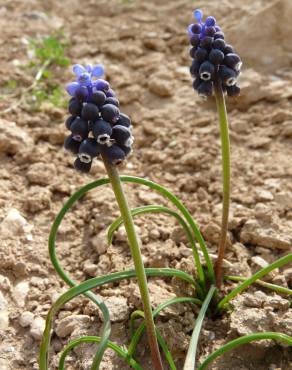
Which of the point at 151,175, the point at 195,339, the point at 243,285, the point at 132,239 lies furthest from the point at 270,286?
the point at 151,175

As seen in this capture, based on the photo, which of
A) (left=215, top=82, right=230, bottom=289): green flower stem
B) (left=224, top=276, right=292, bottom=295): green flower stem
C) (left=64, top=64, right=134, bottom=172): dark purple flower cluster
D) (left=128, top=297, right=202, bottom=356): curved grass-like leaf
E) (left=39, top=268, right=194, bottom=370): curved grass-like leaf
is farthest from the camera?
(left=224, top=276, right=292, bottom=295): green flower stem

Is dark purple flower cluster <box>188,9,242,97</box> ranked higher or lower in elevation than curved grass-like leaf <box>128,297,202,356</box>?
higher

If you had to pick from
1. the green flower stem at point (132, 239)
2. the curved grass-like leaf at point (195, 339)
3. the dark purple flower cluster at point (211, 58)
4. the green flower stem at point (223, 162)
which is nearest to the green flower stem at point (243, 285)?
the curved grass-like leaf at point (195, 339)

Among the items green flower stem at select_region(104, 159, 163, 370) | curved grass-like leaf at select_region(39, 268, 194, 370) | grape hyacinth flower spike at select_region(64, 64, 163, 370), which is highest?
grape hyacinth flower spike at select_region(64, 64, 163, 370)

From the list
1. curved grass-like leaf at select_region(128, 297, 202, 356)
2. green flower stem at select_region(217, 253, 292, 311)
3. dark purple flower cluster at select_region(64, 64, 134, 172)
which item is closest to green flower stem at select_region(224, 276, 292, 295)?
green flower stem at select_region(217, 253, 292, 311)

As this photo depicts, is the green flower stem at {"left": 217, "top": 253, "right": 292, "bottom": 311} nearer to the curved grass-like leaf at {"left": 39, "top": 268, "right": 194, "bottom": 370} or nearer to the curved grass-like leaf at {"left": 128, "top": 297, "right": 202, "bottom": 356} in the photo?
the curved grass-like leaf at {"left": 128, "top": 297, "right": 202, "bottom": 356}

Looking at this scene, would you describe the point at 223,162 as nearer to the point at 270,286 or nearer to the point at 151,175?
the point at 270,286
